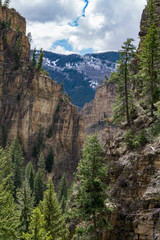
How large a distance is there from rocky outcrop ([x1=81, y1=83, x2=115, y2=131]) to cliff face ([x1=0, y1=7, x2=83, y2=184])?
63713mm

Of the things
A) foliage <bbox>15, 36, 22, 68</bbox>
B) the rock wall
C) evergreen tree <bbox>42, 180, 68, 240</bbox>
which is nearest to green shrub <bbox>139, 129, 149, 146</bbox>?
evergreen tree <bbox>42, 180, 68, 240</bbox>

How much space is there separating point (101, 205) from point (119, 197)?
8.83 ft

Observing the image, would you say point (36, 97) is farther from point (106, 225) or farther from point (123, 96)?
point (106, 225)

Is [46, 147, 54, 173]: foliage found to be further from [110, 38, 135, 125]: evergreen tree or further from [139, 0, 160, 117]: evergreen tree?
[139, 0, 160, 117]: evergreen tree

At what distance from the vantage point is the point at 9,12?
76375mm

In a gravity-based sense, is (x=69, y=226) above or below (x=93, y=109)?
below

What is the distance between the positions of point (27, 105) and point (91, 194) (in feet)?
183

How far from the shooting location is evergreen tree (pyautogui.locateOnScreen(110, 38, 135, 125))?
2566 cm

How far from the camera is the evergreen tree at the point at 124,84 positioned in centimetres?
2566

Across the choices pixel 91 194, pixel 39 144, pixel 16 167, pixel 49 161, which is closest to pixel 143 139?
pixel 91 194

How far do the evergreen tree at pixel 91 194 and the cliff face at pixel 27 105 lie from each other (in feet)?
168

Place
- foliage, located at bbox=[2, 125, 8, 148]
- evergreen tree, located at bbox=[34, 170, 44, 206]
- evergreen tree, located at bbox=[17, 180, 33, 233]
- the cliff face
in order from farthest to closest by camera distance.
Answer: the cliff face, foliage, located at bbox=[2, 125, 8, 148], evergreen tree, located at bbox=[34, 170, 44, 206], evergreen tree, located at bbox=[17, 180, 33, 233]

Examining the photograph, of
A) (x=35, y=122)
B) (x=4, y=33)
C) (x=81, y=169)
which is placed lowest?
(x=81, y=169)

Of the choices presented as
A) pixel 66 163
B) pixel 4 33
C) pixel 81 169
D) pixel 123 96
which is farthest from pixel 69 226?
pixel 4 33
